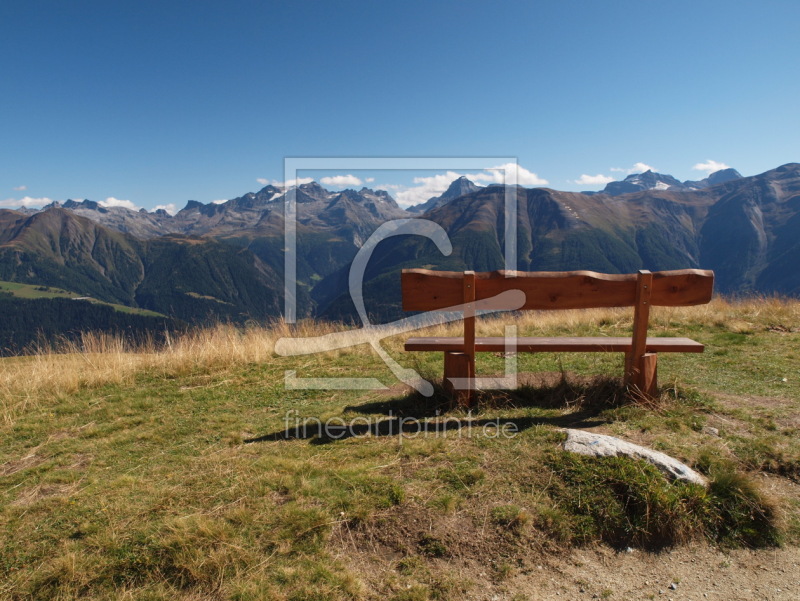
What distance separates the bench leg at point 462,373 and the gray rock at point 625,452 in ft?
4.49

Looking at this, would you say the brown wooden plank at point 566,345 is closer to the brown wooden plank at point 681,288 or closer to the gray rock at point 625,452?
the brown wooden plank at point 681,288

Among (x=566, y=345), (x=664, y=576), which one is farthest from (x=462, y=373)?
Result: (x=664, y=576)

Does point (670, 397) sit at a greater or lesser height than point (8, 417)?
greater

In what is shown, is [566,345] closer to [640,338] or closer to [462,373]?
[640,338]

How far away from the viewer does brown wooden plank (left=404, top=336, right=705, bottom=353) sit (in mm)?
5301

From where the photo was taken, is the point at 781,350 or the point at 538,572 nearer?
the point at 538,572

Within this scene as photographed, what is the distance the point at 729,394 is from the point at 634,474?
10.0ft

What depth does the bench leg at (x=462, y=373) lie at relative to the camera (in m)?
5.36

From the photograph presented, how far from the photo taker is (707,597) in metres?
2.78

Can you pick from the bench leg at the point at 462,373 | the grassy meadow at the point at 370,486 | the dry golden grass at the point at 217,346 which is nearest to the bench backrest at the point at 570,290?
the bench leg at the point at 462,373

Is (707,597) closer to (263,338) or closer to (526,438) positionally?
(526,438)

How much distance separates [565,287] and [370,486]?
9.54 ft

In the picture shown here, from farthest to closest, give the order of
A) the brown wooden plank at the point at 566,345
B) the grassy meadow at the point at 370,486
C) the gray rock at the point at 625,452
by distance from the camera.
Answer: the brown wooden plank at the point at 566,345 → the gray rock at the point at 625,452 → the grassy meadow at the point at 370,486

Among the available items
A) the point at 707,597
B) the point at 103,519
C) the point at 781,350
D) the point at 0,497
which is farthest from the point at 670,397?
the point at 0,497
